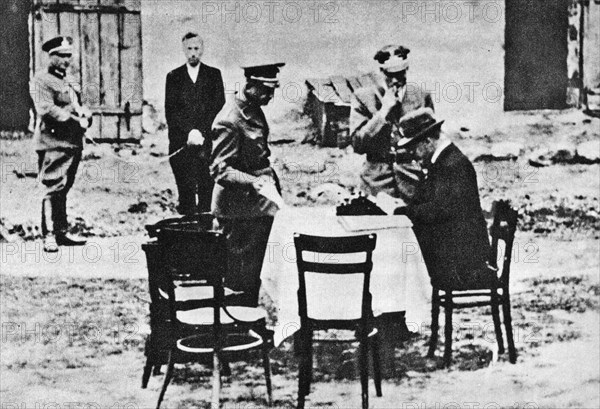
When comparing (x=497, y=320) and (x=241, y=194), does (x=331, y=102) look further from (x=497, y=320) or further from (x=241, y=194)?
(x=497, y=320)

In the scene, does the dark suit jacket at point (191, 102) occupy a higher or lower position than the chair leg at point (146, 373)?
higher

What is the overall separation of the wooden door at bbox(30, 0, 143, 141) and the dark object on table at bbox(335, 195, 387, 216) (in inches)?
52.8

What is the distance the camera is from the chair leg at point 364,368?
15.4 feet

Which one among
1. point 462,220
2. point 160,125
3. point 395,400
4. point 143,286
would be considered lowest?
point 395,400

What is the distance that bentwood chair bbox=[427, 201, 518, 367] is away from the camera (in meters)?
5.03

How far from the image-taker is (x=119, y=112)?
5188mm

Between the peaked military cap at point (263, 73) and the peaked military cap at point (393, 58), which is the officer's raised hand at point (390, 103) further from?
the peaked military cap at point (263, 73)

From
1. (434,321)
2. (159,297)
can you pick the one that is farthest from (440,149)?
(159,297)

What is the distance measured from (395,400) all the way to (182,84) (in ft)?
7.61

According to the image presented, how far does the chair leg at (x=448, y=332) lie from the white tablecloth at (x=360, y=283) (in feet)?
0.47

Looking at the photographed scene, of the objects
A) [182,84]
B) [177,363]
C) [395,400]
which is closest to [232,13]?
[182,84]

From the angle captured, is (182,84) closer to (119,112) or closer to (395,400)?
(119,112)

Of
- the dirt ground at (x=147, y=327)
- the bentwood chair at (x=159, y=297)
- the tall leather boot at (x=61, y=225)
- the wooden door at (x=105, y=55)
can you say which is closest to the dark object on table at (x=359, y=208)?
the dirt ground at (x=147, y=327)

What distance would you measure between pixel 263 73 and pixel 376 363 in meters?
1.87
